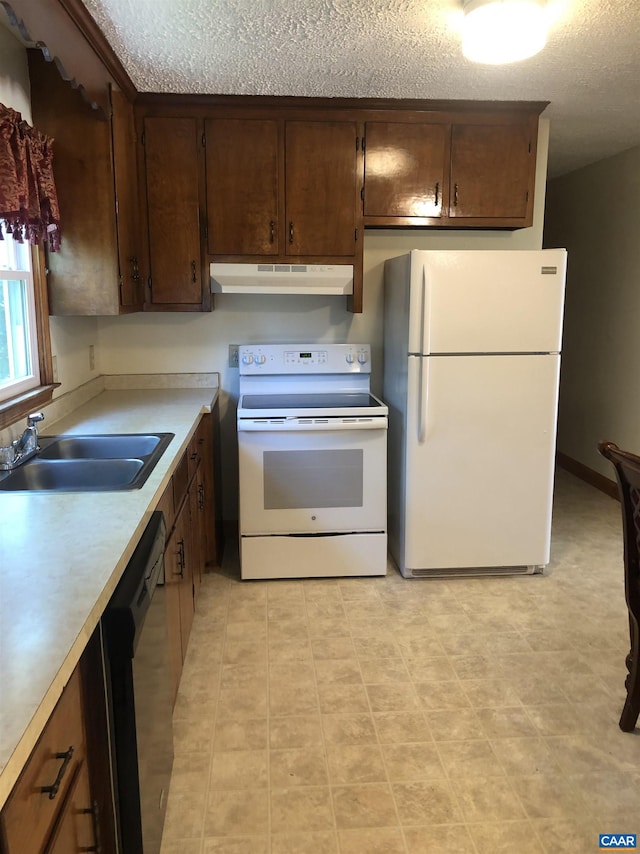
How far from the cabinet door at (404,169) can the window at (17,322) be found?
1.69 m

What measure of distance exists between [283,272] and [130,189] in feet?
2.68

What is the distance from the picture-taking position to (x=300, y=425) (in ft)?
10.5

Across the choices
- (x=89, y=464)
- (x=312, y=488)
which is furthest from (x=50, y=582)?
(x=312, y=488)

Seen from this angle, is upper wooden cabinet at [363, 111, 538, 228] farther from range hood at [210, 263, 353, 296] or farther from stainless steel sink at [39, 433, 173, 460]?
stainless steel sink at [39, 433, 173, 460]

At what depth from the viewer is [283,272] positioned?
333 cm

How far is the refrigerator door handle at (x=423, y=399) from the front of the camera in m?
3.14

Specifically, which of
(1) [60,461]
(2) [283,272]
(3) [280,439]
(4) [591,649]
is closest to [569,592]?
(4) [591,649]

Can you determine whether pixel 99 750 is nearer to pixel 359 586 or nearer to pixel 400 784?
pixel 400 784

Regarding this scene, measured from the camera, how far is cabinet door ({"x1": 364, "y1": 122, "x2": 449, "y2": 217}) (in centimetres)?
331

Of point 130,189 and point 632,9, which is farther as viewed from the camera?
point 130,189

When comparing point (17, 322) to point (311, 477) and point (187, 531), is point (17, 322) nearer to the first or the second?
point (187, 531)

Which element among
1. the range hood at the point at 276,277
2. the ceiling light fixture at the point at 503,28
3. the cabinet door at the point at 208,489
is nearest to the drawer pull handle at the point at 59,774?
the cabinet door at the point at 208,489

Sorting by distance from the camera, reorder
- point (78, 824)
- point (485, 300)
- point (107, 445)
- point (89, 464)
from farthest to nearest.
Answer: point (485, 300) < point (107, 445) < point (89, 464) < point (78, 824)

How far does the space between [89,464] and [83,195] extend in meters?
1.22
